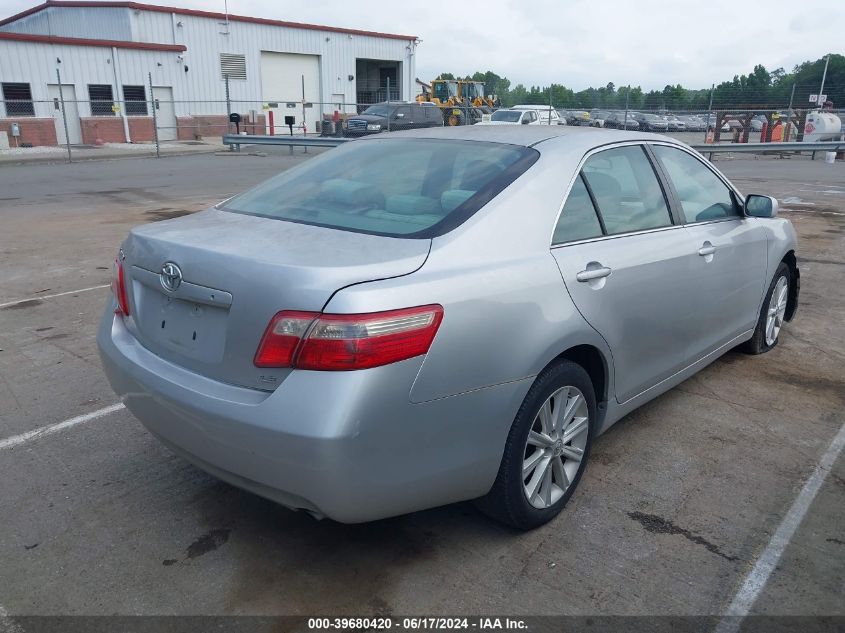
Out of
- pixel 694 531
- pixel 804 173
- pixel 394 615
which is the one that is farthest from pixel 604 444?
pixel 804 173

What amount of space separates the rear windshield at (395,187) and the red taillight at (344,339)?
1.54 feet

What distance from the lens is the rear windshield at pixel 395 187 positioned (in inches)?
115

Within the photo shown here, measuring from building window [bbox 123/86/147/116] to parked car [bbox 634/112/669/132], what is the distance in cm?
2311

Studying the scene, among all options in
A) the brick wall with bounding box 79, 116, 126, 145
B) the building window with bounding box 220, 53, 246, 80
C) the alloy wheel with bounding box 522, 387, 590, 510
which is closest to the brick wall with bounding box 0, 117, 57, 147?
the brick wall with bounding box 79, 116, 126, 145

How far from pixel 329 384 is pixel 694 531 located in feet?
5.80

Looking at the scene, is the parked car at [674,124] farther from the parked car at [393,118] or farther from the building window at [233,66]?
the building window at [233,66]

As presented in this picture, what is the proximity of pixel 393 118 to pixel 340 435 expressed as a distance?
26.6 metres

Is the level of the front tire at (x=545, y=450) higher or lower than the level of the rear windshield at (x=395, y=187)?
lower

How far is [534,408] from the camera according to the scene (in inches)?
110

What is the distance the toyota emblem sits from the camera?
105 inches

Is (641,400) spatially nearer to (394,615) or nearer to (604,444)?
(604,444)

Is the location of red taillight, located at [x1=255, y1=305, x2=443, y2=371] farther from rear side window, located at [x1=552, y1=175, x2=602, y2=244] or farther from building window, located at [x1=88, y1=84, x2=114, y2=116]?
building window, located at [x1=88, y1=84, x2=114, y2=116]

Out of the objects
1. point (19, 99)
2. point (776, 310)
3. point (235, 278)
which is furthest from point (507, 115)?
point (235, 278)

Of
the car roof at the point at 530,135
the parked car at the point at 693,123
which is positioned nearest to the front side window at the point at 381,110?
the parked car at the point at 693,123
